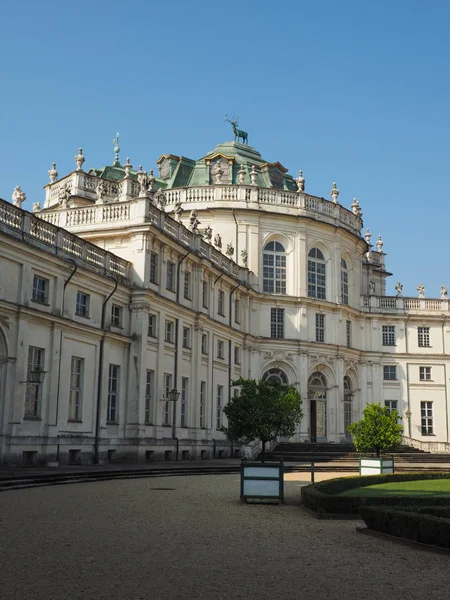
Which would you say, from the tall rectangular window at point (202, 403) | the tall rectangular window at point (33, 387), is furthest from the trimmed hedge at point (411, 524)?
the tall rectangular window at point (202, 403)

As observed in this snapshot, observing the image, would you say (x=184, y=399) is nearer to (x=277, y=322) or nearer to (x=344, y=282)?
(x=277, y=322)

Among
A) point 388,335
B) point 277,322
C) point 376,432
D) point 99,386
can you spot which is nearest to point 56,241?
point 99,386

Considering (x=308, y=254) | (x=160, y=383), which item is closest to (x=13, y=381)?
(x=160, y=383)

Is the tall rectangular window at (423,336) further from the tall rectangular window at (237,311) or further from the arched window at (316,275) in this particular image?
the tall rectangular window at (237,311)

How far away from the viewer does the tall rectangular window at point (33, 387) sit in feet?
93.9

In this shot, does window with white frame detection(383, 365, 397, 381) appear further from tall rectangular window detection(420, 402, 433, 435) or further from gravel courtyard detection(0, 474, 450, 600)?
gravel courtyard detection(0, 474, 450, 600)

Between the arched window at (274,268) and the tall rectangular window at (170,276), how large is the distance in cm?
1550

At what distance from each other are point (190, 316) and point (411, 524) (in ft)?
101

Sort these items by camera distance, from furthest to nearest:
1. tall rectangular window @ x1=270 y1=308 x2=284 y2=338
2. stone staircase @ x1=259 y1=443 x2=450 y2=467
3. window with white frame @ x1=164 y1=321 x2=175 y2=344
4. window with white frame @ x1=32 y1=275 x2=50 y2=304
A: tall rectangular window @ x1=270 y1=308 x2=284 y2=338 → stone staircase @ x1=259 y1=443 x2=450 y2=467 → window with white frame @ x1=164 y1=321 x2=175 y2=344 → window with white frame @ x1=32 y1=275 x2=50 y2=304

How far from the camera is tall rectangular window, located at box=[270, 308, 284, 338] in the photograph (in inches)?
2153

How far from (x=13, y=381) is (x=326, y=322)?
33.7 meters

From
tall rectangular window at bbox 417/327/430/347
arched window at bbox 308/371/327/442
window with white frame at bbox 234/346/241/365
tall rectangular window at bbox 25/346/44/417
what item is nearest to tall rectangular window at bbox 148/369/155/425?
tall rectangular window at bbox 25/346/44/417

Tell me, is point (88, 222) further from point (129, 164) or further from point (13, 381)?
point (13, 381)

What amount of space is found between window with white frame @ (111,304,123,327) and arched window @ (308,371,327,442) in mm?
24230
